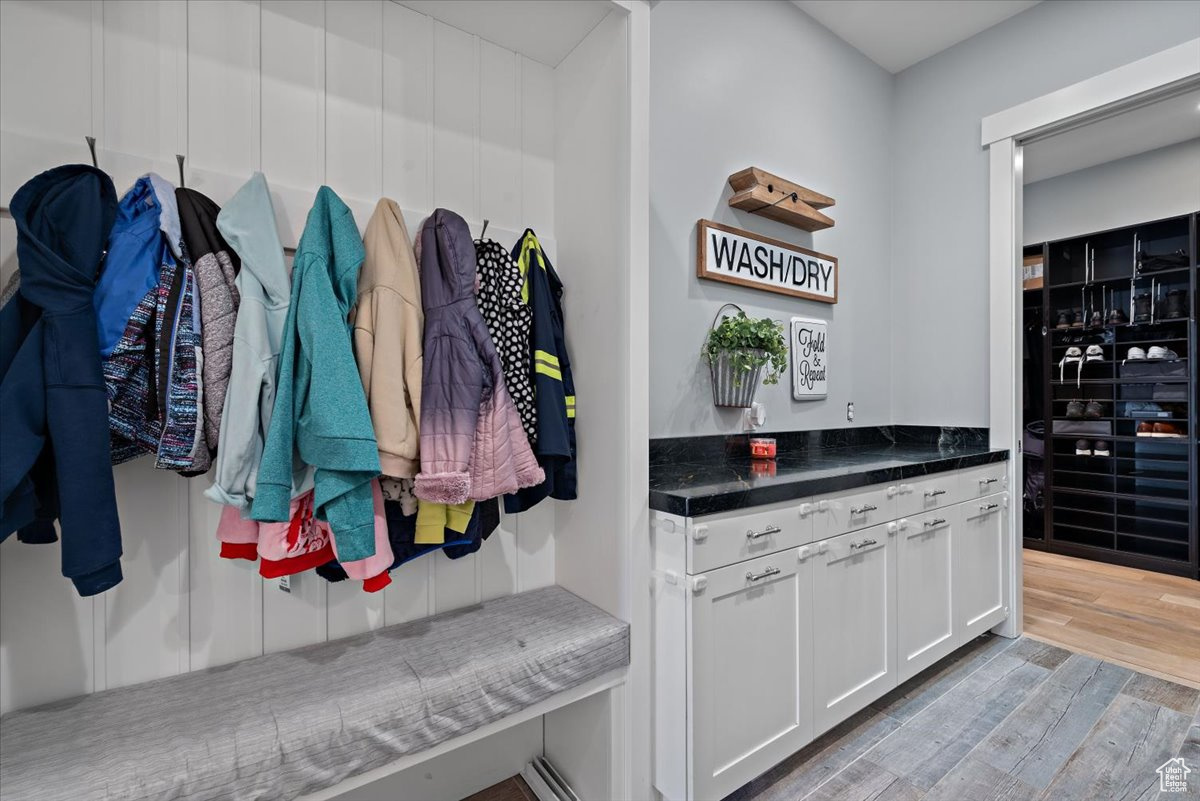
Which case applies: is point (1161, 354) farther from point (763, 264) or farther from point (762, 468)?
point (762, 468)

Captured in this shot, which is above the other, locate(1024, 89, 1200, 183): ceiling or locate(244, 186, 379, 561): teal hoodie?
locate(1024, 89, 1200, 183): ceiling

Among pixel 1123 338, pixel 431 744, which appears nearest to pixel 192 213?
pixel 431 744

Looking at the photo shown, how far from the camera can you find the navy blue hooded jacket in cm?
92

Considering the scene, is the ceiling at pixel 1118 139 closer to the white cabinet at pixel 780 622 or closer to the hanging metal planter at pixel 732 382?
the hanging metal planter at pixel 732 382

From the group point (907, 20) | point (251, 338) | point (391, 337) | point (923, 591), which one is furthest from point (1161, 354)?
point (251, 338)

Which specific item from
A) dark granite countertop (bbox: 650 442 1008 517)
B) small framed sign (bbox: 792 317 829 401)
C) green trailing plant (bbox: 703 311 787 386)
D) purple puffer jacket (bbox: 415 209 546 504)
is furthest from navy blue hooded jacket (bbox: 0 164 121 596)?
small framed sign (bbox: 792 317 829 401)

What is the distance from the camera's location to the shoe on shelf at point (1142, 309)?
3660 millimetres

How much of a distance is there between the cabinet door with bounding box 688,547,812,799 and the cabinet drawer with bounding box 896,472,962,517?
58 centimetres

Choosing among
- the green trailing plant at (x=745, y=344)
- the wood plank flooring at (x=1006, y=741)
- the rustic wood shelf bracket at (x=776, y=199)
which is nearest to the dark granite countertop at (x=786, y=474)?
the green trailing plant at (x=745, y=344)

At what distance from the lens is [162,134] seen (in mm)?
1220

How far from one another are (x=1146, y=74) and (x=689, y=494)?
277 centimetres

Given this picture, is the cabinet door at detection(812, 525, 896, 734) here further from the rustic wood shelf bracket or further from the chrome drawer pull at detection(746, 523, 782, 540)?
the rustic wood shelf bracket

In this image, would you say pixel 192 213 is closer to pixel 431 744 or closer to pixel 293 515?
pixel 293 515

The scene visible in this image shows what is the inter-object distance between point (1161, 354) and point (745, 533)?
3.91 meters
